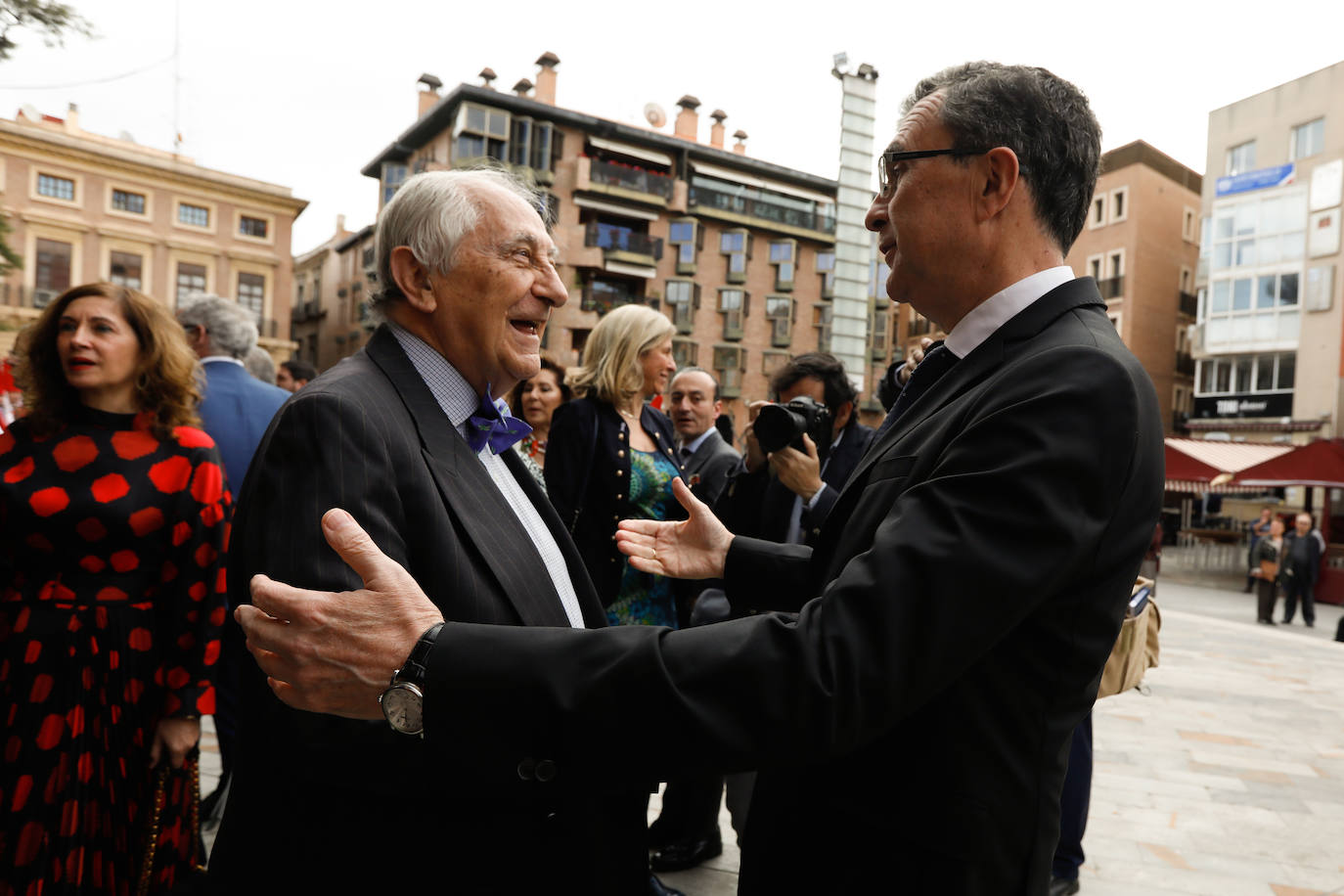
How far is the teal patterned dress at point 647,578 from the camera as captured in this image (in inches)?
138

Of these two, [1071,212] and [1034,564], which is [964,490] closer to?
[1034,564]

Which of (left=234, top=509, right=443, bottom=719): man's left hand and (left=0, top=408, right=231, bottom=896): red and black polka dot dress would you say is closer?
(left=234, top=509, right=443, bottom=719): man's left hand

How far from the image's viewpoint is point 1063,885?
11.4ft

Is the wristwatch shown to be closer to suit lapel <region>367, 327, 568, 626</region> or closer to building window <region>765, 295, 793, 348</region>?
suit lapel <region>367, 327, 568, 626</region>

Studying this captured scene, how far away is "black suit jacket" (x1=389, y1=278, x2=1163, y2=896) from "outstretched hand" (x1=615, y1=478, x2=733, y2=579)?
60 cm

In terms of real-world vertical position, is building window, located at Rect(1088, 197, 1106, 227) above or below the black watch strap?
above

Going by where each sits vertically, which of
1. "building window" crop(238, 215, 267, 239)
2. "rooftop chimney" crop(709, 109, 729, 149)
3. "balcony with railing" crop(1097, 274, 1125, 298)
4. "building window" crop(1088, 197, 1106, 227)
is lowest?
"balcony with railing" crop(1097, 274, 1125, 298)

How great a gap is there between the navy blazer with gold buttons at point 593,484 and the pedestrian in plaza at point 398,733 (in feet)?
5.48

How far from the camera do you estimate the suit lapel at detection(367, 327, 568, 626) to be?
1.52 m

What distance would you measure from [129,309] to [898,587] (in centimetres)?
293

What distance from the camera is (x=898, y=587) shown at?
1.01 metres

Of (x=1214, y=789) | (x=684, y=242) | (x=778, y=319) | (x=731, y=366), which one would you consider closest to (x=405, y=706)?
(x=1214, y=789)

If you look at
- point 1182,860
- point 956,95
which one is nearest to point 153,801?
point 956,95

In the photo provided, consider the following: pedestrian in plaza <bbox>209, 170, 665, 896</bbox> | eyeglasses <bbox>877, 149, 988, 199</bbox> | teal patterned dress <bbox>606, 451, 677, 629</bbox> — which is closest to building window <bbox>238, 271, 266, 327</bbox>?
teal patterned dress <bbox>606, 451, 677, 629</bbox>
